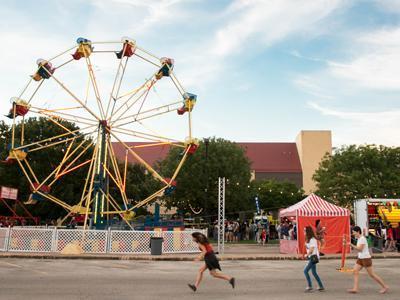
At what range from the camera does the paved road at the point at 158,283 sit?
8.87m

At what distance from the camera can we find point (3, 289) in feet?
30.6

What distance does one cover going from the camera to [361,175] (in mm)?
44094

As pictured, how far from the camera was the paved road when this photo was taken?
349 inches

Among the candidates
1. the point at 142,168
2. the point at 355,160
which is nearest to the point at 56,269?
the point at 142,168

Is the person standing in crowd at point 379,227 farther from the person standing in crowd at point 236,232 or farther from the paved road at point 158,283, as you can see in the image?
the paved road at point 158,283

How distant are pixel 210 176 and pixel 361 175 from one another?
15.0 m

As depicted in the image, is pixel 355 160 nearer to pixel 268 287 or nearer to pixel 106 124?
pixel 106 124

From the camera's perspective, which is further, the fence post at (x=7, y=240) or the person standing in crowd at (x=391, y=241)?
the person standing in crowd at (x=391, y=241)

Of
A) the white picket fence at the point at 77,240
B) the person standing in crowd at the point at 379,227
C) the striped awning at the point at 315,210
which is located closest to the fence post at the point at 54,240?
the white picket fence at the point at 77,240

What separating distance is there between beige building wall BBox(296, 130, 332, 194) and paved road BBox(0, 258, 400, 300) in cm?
6514

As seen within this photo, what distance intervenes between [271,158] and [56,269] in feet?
233

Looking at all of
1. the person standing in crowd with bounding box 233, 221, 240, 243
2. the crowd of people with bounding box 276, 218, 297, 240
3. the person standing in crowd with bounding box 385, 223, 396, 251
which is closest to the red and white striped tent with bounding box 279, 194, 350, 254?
the crowd of people with bounding box 276, 218, 297, 240

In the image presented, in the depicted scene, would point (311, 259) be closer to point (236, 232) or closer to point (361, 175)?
point (236, 232)

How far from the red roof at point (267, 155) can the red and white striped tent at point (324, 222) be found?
5668 cm
